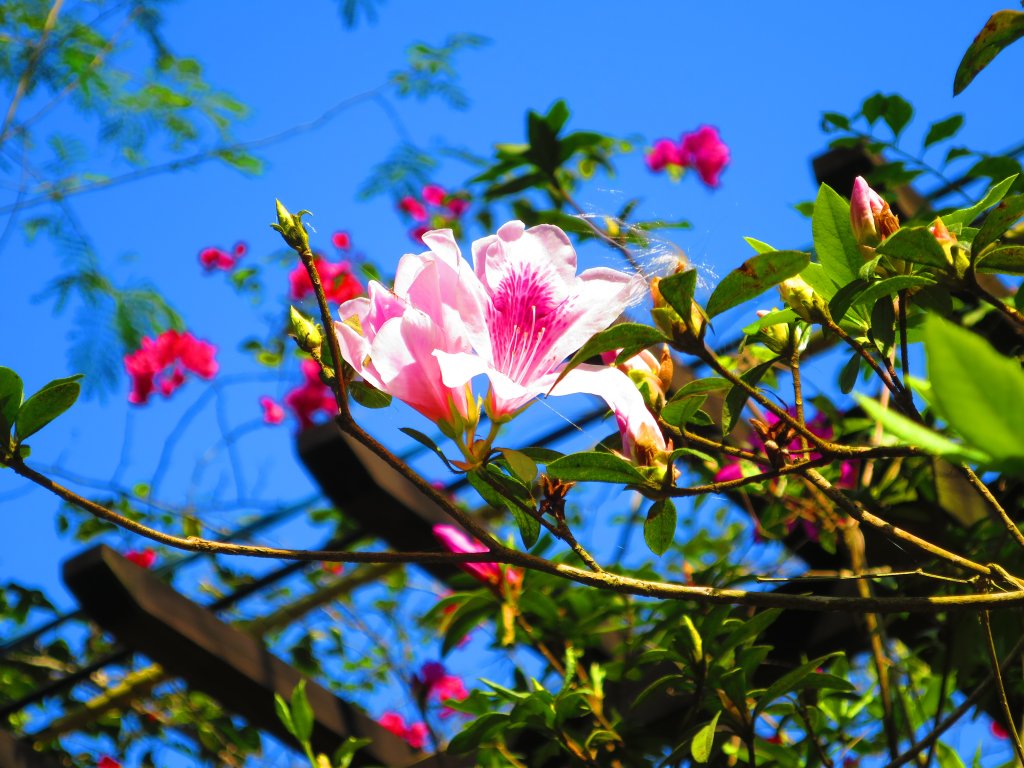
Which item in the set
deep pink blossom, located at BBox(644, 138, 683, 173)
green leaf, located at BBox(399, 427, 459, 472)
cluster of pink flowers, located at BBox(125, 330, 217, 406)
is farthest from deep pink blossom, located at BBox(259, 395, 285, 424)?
green leaf, located at BBox(399, 427, 459, 472)

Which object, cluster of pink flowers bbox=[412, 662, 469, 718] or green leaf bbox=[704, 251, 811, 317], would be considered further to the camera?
cluster of pink flowers bbox=[412, 662, 469, 718]

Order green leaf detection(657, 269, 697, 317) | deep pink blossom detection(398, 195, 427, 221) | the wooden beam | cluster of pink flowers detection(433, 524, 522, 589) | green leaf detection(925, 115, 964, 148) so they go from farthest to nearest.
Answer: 1. deep pink blossom detection(398, 195, 427, 221)
2. the wooden beam
3. green leaf detection(925, 115, 964, 148)
4. cluster of pink flowers detection(433, 524, 522, 589)
5. green leaf detection(657, 269, 697, 317)

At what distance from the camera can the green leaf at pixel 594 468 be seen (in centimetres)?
66

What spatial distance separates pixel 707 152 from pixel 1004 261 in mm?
3065

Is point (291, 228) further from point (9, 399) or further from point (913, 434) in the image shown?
point (913, 434)

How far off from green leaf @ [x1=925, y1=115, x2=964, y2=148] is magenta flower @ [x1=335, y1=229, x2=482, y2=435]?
0.98m

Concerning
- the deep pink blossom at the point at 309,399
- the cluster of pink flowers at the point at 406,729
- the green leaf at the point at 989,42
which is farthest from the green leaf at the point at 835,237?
the deep pink blossom at the point at 309,399

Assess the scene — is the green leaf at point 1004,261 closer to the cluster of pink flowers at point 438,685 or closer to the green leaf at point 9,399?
the green leaf at point 9,399

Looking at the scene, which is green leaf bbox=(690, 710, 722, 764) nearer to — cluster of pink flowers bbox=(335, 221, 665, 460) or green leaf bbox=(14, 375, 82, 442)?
cluster of pink flowers bbox=(335, 221, 665, 460)

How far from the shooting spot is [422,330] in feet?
2.23

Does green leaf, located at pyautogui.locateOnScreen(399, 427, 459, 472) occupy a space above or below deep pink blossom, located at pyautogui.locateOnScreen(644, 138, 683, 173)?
below

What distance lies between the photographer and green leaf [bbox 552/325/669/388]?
638 millimetres

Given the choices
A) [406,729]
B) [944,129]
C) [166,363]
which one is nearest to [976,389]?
[944,129]

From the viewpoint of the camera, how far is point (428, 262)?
69 centimetres
